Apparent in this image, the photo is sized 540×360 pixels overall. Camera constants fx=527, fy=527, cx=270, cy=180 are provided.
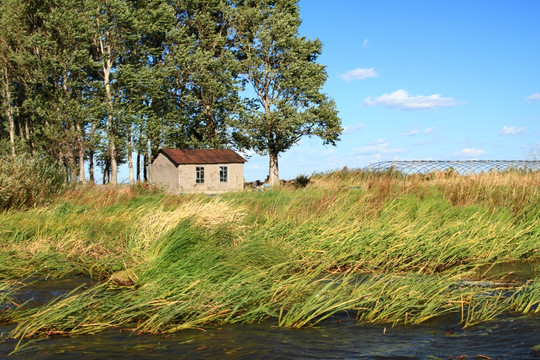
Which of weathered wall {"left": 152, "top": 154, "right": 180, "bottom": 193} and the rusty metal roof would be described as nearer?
the rusty metal roof

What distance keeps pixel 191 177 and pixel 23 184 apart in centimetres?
2232

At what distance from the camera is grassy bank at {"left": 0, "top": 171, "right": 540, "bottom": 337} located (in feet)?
20.1

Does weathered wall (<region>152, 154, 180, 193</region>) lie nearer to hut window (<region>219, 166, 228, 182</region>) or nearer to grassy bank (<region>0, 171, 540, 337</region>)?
hut window (<region>219, 166, 228, 182</region>)

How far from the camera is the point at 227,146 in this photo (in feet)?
135

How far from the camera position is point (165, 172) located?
37094 millimetres

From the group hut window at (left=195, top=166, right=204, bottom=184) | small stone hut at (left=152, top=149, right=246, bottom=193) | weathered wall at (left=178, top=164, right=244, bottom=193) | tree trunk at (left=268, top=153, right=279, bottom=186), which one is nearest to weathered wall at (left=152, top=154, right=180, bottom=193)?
small stone hut at (left=152, top=149, right=246, bottom=193)

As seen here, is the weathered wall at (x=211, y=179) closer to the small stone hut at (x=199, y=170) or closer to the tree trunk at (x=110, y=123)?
the small stone hut at (x=199, y=170)

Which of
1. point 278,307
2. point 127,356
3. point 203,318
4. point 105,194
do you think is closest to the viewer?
point 127,356

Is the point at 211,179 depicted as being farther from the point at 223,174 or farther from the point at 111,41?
the point at 111,41

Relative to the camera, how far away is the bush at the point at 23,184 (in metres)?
13.8

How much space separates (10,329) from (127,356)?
1.70 m

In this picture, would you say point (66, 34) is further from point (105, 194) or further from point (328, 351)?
point (328, 351)

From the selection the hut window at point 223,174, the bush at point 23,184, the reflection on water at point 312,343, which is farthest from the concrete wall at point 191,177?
the reflection on water at point 312,343

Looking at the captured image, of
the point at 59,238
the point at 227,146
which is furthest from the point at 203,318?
the point at 227,146
